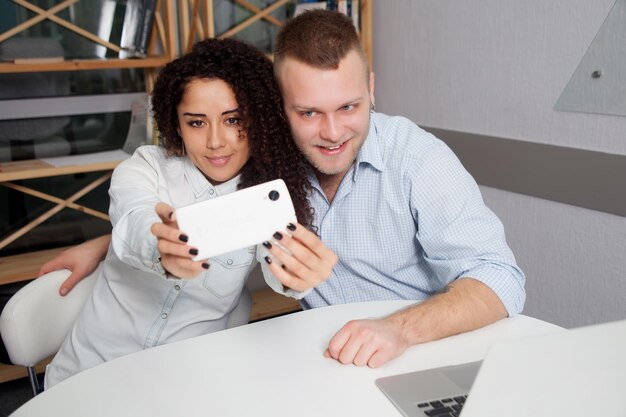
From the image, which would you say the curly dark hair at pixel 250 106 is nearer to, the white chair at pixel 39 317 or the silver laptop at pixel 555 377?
the white chair at pixel 39 317

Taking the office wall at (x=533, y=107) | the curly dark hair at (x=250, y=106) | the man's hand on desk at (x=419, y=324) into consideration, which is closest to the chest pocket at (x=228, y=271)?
the curly dark hair at (x=250, y=106)

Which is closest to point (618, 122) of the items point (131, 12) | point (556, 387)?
point (556, 387)

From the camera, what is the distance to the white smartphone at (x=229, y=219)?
0.98 meters

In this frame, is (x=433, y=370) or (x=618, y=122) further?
(x=618, y=122)

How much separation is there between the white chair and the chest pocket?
1.06 feet

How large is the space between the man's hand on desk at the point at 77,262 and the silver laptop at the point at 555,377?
3.62 ft

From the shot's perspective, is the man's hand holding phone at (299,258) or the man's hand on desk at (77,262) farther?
the man's hand on desk at (77,262)

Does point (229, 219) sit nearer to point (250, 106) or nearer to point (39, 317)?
point (250, 106)

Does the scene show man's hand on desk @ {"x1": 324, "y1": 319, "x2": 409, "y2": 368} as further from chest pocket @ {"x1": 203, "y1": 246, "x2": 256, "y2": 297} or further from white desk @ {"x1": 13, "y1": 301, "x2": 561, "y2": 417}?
chest pocket @ {"x1": 203, "y1": 246, "x2": 256, "y2": 297}

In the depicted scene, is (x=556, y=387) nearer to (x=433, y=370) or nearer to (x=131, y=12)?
(x=433, y=370)

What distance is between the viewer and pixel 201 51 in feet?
4.90

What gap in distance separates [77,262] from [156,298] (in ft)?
0.70

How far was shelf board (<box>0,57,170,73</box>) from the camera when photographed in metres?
2.46

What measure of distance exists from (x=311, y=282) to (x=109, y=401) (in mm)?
363
